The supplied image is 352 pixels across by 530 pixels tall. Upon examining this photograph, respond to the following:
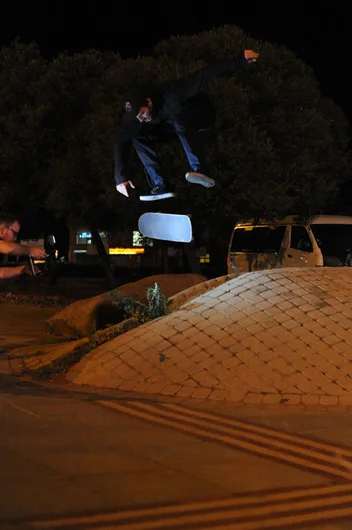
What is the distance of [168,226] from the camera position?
7.71m

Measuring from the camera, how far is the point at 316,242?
19.8m

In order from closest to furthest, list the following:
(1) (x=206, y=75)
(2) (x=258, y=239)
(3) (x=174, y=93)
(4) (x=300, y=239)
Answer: (1) (x=206, y=75)
(3) (x=174, y=93)
(4) (x=300, y=239)
(2) (x=258, y=239)

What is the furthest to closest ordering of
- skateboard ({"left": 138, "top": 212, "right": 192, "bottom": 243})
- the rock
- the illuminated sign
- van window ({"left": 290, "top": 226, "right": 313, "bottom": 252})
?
the illuminated sign → van window ({"left": 290, "top": 226, "right": 313, "bottom": 252}) → the rock → skateboard ({"left": 138, "top": 212, "right": 192, "bottom": 243})

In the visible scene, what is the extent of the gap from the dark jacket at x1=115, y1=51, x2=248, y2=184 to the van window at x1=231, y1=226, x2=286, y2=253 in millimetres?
13379

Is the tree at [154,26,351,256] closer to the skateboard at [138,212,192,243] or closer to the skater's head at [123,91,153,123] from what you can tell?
the skateboard at [138,212,192,243]

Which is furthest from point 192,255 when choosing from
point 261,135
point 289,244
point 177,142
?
point 177,142

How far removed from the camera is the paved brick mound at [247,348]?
28.2 feet

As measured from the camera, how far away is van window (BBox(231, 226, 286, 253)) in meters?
20.2

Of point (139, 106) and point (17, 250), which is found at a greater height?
point (139, 106)

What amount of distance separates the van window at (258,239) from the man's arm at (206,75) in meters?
13.5

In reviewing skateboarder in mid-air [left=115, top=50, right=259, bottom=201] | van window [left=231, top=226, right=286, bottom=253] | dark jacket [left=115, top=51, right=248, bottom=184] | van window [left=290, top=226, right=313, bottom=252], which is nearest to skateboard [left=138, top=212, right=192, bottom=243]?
skateboarder in mid-air [left=115, top=50, right=259, bottom=201]

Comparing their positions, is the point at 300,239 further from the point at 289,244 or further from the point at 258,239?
the point at 258,239

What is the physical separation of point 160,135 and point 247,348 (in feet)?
9.84

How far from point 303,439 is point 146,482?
1.94m
